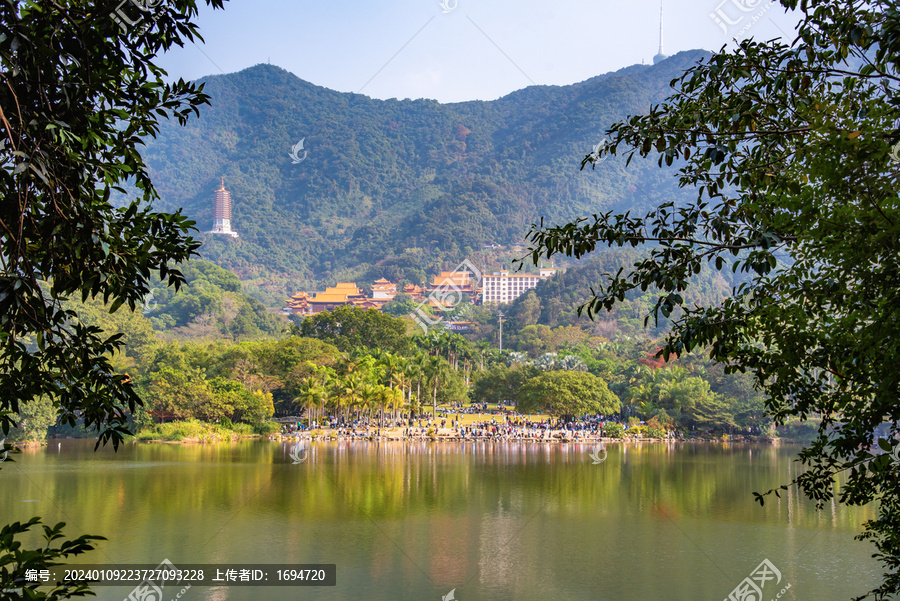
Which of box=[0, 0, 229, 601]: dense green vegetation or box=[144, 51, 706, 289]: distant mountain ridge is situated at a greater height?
box=[144, 51, 706, 289]: distant mountain ridge

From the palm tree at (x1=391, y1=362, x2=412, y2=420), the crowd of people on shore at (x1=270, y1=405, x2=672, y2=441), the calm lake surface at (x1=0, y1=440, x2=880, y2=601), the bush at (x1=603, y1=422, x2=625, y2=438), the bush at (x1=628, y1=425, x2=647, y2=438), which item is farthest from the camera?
the bush at (x1=628, y1=425, x2=647, y2=438)

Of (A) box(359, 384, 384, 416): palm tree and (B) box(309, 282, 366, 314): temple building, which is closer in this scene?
(A) box(359, 384, 384, 416): palm tree

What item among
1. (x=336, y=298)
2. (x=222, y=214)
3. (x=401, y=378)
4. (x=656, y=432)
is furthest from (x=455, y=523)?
(x=222, y=214)

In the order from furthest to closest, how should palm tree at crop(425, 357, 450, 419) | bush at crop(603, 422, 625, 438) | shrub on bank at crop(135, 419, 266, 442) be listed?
palm tree at crop(425, 357, 450, 419), bush at crop(603, 422, 625, 438), shrub on bank at crop(135, 419, 266, 442)

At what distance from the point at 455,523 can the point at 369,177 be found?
157544 mm

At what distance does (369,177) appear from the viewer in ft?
559

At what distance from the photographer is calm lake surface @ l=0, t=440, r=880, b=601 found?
1341cm

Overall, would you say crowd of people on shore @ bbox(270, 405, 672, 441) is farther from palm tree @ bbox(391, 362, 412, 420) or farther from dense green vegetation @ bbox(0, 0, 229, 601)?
dense green vegetation @ bbox(0, 0, 229, 601)

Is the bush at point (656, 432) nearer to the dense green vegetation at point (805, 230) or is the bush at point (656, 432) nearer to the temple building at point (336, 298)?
the dense green vegetation at point (805, 230)

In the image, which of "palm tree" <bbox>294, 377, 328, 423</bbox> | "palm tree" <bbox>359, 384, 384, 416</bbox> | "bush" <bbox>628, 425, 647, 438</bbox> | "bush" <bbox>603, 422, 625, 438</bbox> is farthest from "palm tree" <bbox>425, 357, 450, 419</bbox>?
"bush" <bbox>628, 425, 647, 438</bbox>

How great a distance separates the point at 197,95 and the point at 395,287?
120 meters

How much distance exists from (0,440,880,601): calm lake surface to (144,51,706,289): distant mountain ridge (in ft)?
332

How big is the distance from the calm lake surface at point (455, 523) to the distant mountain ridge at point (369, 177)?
101m

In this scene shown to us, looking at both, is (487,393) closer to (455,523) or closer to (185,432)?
(185,432)
